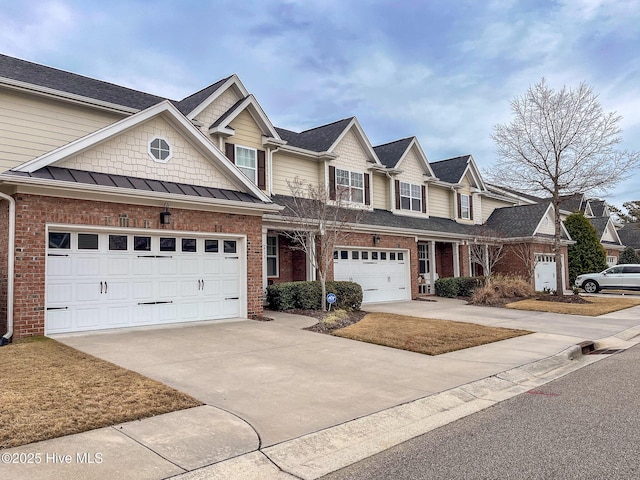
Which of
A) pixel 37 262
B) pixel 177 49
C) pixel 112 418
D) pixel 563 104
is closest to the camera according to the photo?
pixel 112 418

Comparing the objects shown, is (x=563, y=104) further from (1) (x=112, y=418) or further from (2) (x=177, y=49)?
(1) (x=112, y=418)

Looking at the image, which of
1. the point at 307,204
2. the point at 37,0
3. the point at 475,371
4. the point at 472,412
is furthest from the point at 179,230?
the point at 472,412

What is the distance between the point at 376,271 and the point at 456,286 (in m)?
5.10

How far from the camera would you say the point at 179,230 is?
11586 mm

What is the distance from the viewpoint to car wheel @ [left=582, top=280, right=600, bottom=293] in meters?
25.9

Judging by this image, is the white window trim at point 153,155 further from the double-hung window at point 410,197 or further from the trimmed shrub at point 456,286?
the trimmed shrub at point 456,286

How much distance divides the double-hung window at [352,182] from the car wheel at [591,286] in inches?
589

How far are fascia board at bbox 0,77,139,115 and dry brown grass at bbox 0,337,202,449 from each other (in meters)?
7.99

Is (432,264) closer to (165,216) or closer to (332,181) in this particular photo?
(332,181)

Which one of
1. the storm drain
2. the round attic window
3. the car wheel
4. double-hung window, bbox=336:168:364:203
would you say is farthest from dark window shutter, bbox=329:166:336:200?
the car wheel

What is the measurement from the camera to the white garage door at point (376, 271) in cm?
1764

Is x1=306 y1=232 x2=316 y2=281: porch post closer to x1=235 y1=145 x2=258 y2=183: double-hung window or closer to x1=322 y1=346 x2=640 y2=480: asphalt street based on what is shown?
x1=235 y1=145 x2=258 y2=183: double-hung window

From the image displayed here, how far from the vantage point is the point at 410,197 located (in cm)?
2312

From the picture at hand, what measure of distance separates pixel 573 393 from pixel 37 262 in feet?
32.0
